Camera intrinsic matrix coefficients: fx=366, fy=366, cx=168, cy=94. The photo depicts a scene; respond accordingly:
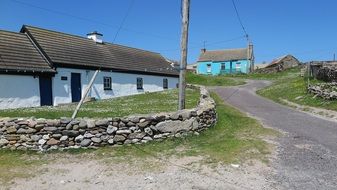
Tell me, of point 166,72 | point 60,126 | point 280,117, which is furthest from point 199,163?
point 166,72

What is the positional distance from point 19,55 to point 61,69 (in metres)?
3.12

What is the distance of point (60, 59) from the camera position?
1083 inches

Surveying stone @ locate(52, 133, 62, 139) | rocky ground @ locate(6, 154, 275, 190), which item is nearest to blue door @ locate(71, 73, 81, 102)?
stone @ locate(52, 133, 62, 139)

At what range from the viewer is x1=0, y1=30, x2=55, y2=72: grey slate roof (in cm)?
2408

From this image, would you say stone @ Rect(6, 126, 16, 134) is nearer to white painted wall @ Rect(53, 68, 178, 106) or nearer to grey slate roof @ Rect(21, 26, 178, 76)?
white painted wall @ Rect(53, 68, 178, 106)

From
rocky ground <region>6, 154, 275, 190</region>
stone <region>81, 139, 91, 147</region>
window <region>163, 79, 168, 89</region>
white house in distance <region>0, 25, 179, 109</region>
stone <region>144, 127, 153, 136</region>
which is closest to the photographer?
rocky ground <region>6, 154, 275, 190</region>

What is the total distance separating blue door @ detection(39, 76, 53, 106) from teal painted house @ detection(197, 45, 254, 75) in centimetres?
5061

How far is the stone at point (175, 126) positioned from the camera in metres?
12.2

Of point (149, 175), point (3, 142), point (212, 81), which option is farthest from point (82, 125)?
point (212, 81)

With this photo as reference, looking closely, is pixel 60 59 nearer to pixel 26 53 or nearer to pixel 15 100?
pixel 26 53

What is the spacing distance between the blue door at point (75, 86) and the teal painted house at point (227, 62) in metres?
47.7

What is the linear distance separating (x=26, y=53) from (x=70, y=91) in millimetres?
4156

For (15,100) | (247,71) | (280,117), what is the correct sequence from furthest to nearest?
(247,71), (15,100), (280,117)

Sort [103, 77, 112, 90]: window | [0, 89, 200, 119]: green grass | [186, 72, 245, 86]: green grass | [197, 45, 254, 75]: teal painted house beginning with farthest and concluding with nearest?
[197, 45, 254, 75]: teal painted house → [186, 72, 245, 86]: green grass → [103, 77, 112, 90]: window → [0, 89, 200, 119]: green grass
